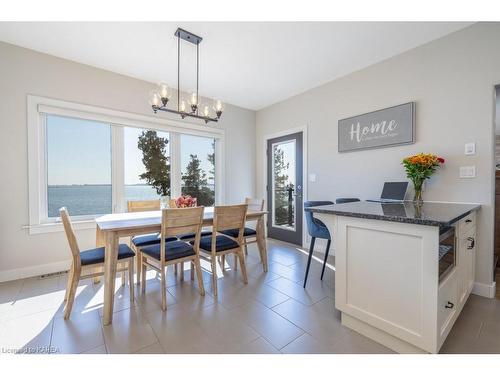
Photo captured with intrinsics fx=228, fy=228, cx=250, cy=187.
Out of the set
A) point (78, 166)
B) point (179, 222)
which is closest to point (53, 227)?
point (78, 166)

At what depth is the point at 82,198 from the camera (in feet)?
9.96

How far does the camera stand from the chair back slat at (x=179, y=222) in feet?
6.39

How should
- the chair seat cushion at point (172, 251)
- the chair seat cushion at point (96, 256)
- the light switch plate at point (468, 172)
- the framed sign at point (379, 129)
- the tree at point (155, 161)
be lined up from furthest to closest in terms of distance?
1. the tree at point (155, 161)
2. the framed sign at point (379, 129)
3. the light switch plate at point (468, 172)
4. the chair seat cushion at point (172, 251)
5. the chair seat cushion at point (96, 256)

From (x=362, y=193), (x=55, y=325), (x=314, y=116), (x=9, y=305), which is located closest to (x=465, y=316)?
(x=362, y=193)

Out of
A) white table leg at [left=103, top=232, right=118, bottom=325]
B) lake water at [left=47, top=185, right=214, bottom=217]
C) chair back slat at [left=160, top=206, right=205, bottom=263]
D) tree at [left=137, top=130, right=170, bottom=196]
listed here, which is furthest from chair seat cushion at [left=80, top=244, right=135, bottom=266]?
tree at [left=137, top=130, right=170, bottom=196]

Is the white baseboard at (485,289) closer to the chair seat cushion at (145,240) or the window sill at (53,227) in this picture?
the chair seat cushion at (145,240)

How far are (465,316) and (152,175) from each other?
12.7 ft

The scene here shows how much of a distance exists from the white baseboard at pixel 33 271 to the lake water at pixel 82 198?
0.60 metres

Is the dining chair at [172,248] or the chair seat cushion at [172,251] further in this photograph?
the chair seat cushion at [172,251]

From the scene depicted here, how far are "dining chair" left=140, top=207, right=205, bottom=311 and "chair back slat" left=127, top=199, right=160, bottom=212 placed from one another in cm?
74

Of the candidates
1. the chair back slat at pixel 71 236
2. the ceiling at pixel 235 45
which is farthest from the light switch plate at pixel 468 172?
the chair back slat at pixel 71 236

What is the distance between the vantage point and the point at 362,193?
305 centimetres

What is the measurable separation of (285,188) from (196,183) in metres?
1.61

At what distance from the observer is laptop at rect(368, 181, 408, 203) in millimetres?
2500
